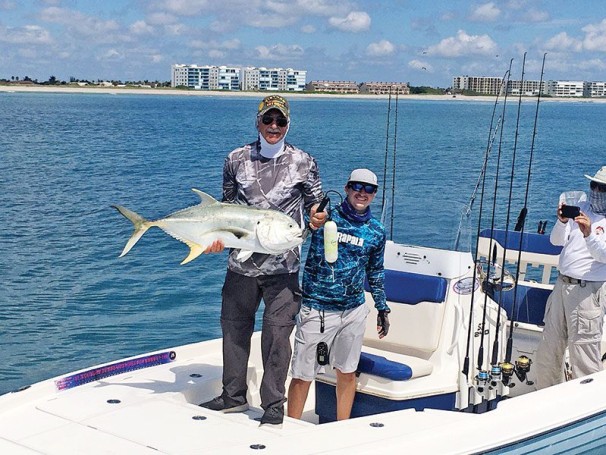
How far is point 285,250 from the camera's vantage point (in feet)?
13.7

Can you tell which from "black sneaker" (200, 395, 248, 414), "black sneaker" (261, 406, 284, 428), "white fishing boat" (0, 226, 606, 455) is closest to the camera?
"white fishing boat" (0, 226, 606, 455)

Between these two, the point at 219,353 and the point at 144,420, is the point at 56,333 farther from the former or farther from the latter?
the point at 144,420

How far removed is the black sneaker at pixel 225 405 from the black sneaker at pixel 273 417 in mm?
350

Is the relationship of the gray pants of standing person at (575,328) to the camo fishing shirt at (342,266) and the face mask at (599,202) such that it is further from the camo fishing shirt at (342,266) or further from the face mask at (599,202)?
the camo fishing shirt at (342,266)

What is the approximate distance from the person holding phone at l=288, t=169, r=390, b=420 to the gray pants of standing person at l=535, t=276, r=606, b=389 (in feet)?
4.00

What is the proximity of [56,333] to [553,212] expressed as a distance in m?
12.7

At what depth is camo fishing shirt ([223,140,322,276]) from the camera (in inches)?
174

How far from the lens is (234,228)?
13.5ft

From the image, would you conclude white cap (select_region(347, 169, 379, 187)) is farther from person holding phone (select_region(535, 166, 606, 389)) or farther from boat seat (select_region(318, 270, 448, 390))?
person holding phone (select_region(535, 166, 606, 389))

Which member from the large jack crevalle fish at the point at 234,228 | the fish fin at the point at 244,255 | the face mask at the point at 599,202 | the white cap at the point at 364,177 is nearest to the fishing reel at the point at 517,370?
the face mask at the point at 599,202

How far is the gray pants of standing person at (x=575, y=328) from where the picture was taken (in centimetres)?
504

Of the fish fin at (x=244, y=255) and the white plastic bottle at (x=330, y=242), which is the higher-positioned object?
the white plastic bottle at (x=330, y=242)

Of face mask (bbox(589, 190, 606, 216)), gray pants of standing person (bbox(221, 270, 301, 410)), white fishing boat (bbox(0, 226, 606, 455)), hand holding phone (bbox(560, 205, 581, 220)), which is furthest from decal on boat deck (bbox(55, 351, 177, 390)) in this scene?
face mask (bbox(589, 190, 606, 216))

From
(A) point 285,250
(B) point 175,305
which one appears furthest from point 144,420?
(B) point 175,305
